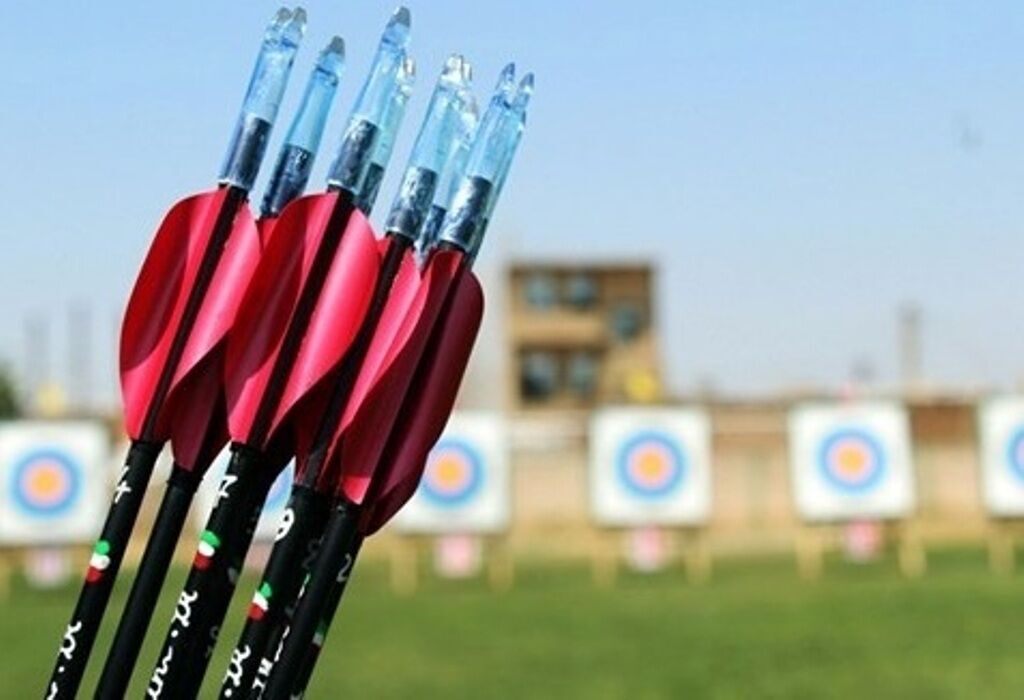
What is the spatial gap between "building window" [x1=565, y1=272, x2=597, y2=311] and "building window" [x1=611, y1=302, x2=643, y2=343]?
0.41 m

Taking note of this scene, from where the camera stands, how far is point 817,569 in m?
10.8

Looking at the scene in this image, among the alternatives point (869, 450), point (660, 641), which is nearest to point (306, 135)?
point (660, 641)

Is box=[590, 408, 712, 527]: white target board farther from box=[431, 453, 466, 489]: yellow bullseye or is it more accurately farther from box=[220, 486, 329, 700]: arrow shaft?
box=[220, 486, 329, 700]: arrow shaft

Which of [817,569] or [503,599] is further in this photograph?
[817,569]

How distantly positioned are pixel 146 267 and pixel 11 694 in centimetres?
438

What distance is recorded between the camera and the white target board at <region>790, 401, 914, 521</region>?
11398 mm

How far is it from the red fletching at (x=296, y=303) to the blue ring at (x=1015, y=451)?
1125 centimetres

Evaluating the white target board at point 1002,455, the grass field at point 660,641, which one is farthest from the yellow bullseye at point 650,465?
the white target board at point 1002,455

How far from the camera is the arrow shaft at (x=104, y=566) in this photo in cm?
85

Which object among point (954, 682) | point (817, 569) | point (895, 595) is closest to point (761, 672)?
point (954, 682)

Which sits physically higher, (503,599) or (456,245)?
(456,245)

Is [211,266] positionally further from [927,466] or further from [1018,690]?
[927,466]

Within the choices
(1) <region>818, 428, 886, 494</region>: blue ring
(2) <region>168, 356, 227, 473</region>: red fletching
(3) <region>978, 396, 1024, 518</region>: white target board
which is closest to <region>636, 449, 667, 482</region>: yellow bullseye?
(1) <region>818, 428, 886, 494</region>: blue ring

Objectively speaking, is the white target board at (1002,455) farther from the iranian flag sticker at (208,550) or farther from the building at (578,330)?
the building at (578,330)
